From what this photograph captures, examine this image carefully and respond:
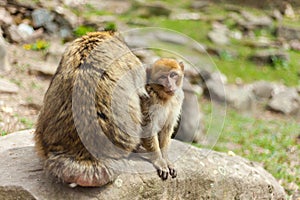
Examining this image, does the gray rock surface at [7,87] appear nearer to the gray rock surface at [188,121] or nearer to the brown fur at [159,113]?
the gray rock surface at [188,121]

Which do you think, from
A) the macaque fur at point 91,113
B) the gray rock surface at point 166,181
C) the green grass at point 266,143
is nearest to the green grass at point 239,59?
the green grass at point 266,143

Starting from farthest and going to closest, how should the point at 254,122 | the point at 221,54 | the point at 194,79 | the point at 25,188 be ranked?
the point at 221,54
the point at 194,79
the point at 254,122
the point at 25,188

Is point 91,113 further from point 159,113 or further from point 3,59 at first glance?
→ point 3,59

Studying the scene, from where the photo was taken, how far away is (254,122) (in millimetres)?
12828

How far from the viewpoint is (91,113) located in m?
4.04

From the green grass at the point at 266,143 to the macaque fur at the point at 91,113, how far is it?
14.5 ft

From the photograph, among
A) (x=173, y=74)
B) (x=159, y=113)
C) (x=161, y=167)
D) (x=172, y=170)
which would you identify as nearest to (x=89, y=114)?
(x=159, y=113)

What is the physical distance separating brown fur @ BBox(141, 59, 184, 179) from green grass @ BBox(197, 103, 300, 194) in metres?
3.80

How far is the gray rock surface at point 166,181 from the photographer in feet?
13.8

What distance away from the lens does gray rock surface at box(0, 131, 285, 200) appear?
4191 millimetres

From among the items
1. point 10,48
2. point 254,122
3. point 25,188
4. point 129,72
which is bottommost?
point 254,122

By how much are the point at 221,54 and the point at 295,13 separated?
7.91m

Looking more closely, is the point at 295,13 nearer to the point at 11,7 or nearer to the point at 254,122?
the point at 254,122

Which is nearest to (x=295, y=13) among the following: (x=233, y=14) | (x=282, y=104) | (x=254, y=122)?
(x=233, y=14)
